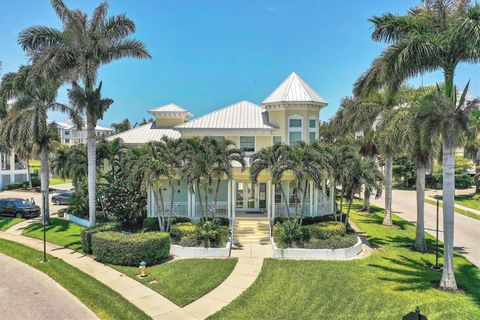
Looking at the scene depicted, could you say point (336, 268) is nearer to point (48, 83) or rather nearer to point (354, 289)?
point (354, 289)

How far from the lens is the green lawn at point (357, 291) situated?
10.5m

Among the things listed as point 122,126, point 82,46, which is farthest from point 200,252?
point 122,126

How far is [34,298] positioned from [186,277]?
5.40 m

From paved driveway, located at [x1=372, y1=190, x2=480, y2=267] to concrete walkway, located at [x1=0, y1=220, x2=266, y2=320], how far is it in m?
11.2

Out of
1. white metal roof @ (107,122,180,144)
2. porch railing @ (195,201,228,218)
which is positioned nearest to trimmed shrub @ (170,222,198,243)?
porch railing @ (195,201,228,218)

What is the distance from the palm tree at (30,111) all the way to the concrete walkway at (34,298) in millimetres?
6014

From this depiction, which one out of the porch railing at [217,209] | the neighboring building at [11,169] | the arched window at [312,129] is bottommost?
the porch railing at [217,209]

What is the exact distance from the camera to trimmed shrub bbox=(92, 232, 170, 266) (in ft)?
48.2

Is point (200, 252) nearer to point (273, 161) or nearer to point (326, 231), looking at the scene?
point (273, 161)

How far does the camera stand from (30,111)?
19438 mm

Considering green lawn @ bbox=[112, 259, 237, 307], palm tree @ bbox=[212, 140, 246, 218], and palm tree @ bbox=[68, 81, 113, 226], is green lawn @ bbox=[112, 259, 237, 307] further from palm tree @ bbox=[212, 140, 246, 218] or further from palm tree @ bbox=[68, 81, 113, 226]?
palm tree @ bbox=[68, 81, 113, 226]

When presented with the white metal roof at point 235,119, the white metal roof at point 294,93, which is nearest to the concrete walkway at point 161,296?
the white metal roof at point 235,119

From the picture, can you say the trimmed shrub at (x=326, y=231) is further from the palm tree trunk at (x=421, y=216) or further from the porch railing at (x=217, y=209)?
the porch railing at (x=217, y=209)

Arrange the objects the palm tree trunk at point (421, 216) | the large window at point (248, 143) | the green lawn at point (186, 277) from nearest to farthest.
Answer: the green lawn at point (186, 277) < the palm tree trunk at point (421, 216) < the large window at point (248, 143)
